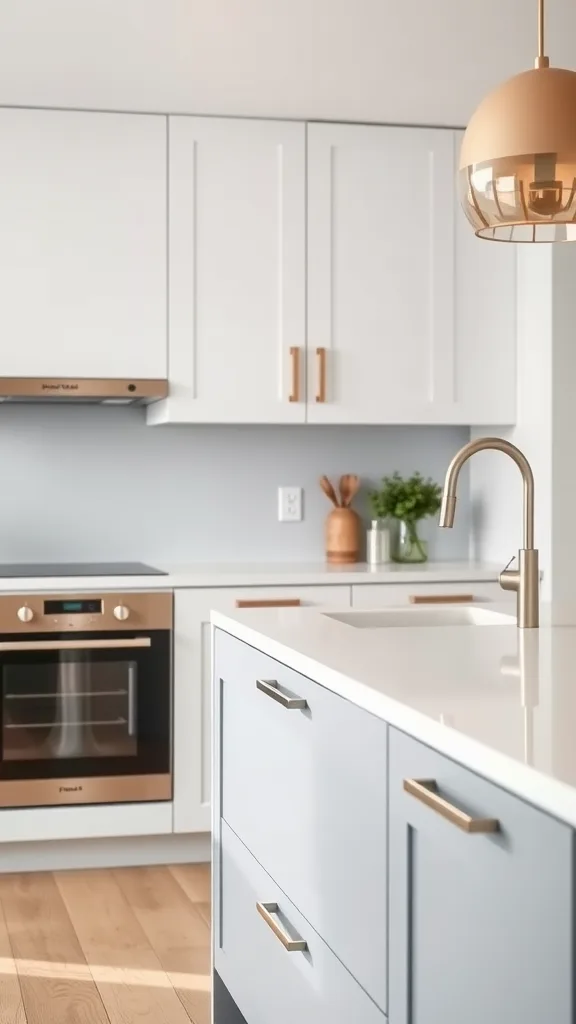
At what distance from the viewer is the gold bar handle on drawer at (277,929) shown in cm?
186

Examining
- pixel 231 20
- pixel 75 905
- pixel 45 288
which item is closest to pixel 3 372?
pixel 45 288

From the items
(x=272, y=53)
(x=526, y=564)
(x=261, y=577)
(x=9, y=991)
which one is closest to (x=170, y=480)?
(x=261, y=577)

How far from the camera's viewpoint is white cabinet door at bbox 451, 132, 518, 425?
13.5 ft

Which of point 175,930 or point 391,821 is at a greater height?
point 391,821

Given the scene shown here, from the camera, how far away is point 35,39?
3.34m

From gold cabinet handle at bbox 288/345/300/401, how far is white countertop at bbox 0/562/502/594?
1.79ft

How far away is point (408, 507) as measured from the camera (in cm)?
423

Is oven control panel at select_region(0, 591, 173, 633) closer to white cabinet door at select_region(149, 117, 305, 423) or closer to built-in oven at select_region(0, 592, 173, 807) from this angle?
built-in oven at select_region(0, 592, 173, 807)

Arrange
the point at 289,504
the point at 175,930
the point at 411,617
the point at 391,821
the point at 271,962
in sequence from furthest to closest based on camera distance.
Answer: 1. the point at 289,504
2. the point at 175,930
3. the point at 411,617
4. the point at 271,962
5. the point at 391,821

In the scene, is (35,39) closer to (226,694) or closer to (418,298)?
(418,298)

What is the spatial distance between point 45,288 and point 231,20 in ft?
3.27

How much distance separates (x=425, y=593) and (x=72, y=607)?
110 centimetres

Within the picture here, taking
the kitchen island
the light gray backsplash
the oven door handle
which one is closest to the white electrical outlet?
the light gray backsplash

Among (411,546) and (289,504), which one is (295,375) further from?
(411,546)
